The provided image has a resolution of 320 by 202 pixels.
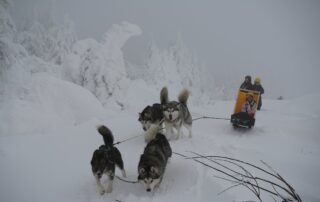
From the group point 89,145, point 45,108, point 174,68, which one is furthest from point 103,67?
point 174,68

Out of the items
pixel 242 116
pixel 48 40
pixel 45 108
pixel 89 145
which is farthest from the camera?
pixel 48 40

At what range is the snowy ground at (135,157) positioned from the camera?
448 centimetres

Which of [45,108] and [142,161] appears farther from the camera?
[45,108]

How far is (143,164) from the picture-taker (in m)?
4.43

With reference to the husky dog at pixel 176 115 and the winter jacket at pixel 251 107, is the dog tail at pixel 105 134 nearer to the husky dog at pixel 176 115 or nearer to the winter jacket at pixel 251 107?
the husky dog at pixel 176 115

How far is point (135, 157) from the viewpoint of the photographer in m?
6.30

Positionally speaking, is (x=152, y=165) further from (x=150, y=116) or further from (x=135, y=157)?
(x=150, y=116)

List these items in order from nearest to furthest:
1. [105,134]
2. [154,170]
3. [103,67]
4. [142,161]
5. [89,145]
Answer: [154,170], [142,161], [105,134], [89,145], [103,67]

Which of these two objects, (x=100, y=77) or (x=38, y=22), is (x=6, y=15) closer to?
(x=100, y=77)

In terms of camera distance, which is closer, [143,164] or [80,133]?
[143,164]

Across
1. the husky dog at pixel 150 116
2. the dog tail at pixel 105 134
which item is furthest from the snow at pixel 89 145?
the dog tail at pixel 105 134

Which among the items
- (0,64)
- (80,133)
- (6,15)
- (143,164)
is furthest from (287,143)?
(6,15)

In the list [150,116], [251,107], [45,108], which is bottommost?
[45,108]

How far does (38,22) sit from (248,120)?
3998 cm
